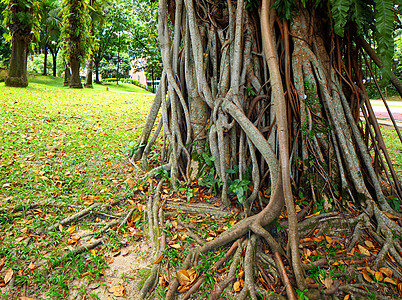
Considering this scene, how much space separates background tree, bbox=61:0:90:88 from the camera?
11.2m

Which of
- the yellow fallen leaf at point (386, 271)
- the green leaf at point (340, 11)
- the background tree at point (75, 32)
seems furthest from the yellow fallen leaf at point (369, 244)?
the background tree at point (75, 32)

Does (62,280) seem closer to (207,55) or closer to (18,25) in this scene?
(207,55)

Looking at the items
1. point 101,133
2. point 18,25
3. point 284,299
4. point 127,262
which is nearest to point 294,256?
point 284,299

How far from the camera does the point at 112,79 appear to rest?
34.5m

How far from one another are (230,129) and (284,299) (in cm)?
184

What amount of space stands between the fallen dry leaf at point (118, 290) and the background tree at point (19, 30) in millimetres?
11272

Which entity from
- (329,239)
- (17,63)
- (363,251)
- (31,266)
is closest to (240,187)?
(329,239)

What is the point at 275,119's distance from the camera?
3.02 m

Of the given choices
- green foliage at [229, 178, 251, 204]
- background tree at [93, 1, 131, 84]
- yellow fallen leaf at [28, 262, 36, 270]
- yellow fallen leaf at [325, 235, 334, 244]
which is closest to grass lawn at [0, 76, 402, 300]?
yellow fallen leaf at [28, 262, 36, 270]

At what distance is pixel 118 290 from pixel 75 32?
1245 centimetres

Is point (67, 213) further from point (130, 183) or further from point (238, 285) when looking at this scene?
point (238, 285)

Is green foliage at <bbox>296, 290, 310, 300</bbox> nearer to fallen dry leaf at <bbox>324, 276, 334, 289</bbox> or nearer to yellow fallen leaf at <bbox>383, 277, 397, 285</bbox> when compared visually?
fallen dry leaf at <bbox>324, 276, 334, 289</bbox>

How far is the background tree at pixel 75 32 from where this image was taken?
1123 cm

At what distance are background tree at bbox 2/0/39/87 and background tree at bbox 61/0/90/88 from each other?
1208mm
